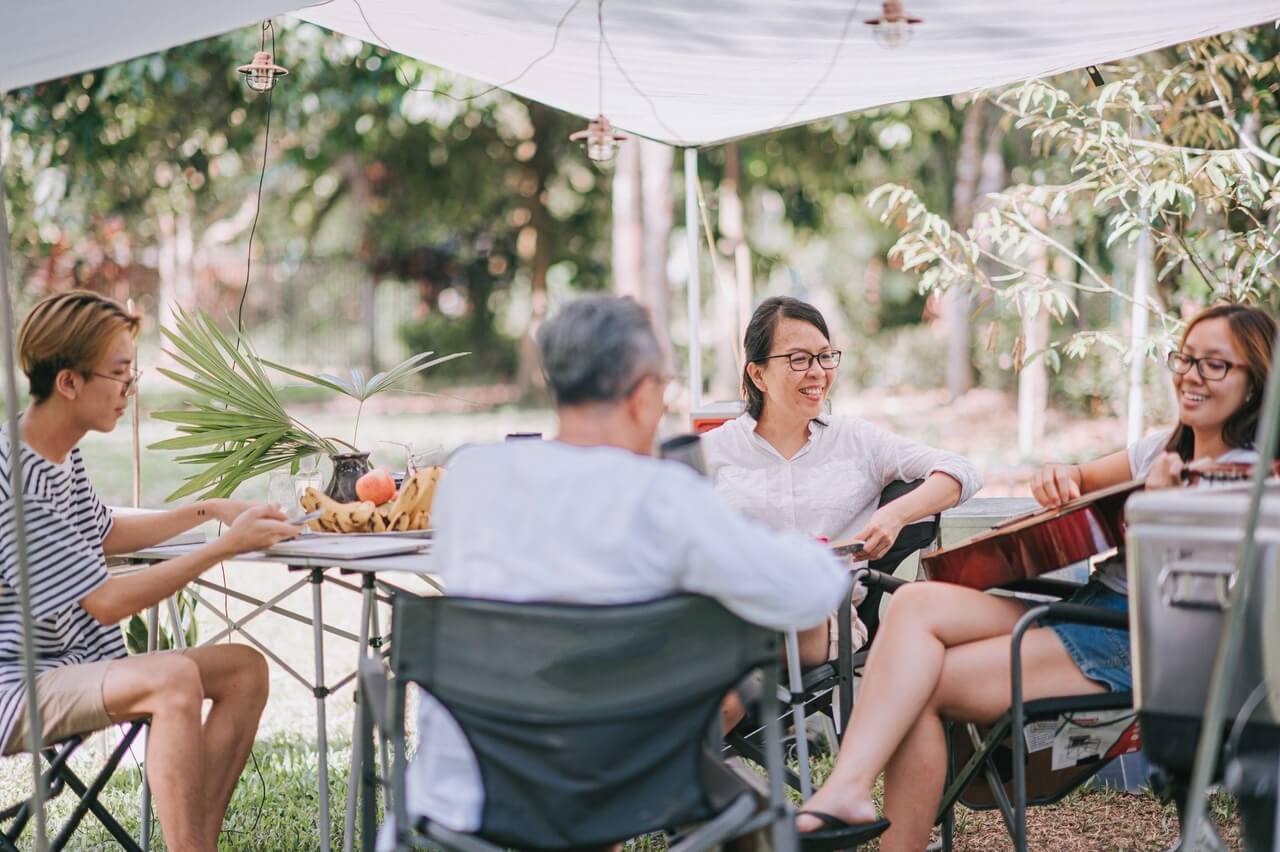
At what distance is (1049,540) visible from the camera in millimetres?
2625

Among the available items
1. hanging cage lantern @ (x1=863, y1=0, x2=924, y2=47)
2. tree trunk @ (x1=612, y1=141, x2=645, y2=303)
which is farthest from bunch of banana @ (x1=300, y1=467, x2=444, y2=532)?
tree trunk @ (x1=612, y1=141, x2=645, y2=303)

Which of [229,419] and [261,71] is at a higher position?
[261,71]

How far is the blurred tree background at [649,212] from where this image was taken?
4996mm

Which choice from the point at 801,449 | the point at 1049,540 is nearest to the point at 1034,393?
the point at 801,449

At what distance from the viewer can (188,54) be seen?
34.1 feet

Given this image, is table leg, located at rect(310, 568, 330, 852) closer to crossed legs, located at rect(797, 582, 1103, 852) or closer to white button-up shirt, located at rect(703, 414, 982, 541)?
white button-up shirt, located at rect(703, 414, 982, 541)

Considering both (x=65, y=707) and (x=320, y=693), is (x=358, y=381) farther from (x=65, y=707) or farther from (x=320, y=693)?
(x=65, y=707)

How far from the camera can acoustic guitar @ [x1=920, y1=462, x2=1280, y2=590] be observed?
2.51 meters

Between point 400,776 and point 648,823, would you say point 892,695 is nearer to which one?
point 648,823

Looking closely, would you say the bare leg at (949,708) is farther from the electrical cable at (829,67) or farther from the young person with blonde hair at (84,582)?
the electrical cable at (829,67)

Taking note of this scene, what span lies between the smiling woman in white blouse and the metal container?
1.15 meters

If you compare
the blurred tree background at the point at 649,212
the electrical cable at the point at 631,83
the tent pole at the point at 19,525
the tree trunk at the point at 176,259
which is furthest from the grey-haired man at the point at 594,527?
the tree trunk at the point at 176,259

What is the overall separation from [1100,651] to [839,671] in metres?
0.56

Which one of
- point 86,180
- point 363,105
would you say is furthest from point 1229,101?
point 86,180
